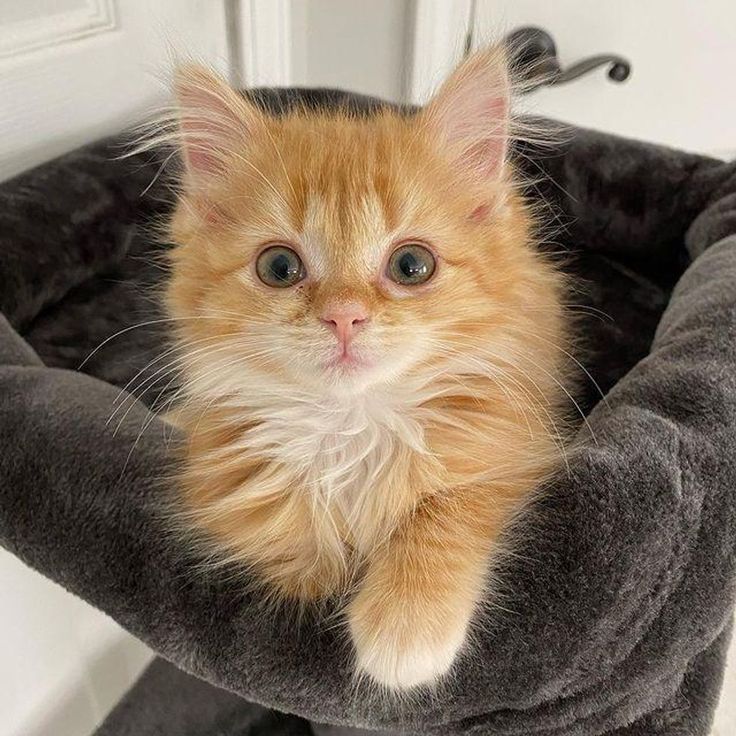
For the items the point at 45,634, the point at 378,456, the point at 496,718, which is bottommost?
the point at 45,634

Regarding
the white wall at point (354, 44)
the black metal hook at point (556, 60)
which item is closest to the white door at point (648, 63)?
the black metal hook at point (556, 60)

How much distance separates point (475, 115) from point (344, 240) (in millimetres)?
270

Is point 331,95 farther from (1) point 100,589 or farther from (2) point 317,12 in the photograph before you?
(1) point 100,589

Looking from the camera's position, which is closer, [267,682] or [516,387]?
[267,682]

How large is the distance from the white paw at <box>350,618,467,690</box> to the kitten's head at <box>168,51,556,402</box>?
0.81 ft

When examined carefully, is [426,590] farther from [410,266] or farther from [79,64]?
[79,64]

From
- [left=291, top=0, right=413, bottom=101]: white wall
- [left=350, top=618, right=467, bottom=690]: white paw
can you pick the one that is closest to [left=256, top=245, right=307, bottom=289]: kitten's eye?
[left=350, top=618, right=467, bottom=690]: white paw

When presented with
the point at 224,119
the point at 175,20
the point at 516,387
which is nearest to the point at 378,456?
the point at 516,387

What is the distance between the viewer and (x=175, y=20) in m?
1.84

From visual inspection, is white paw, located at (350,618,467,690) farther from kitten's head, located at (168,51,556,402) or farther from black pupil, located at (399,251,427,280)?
black pupil, located at (399,251,427,280)

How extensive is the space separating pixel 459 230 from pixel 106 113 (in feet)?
3.75

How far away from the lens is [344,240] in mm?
850

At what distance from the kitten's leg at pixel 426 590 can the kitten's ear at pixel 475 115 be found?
1.40ft

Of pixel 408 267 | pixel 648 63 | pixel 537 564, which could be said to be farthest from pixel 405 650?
pixel 648 63
